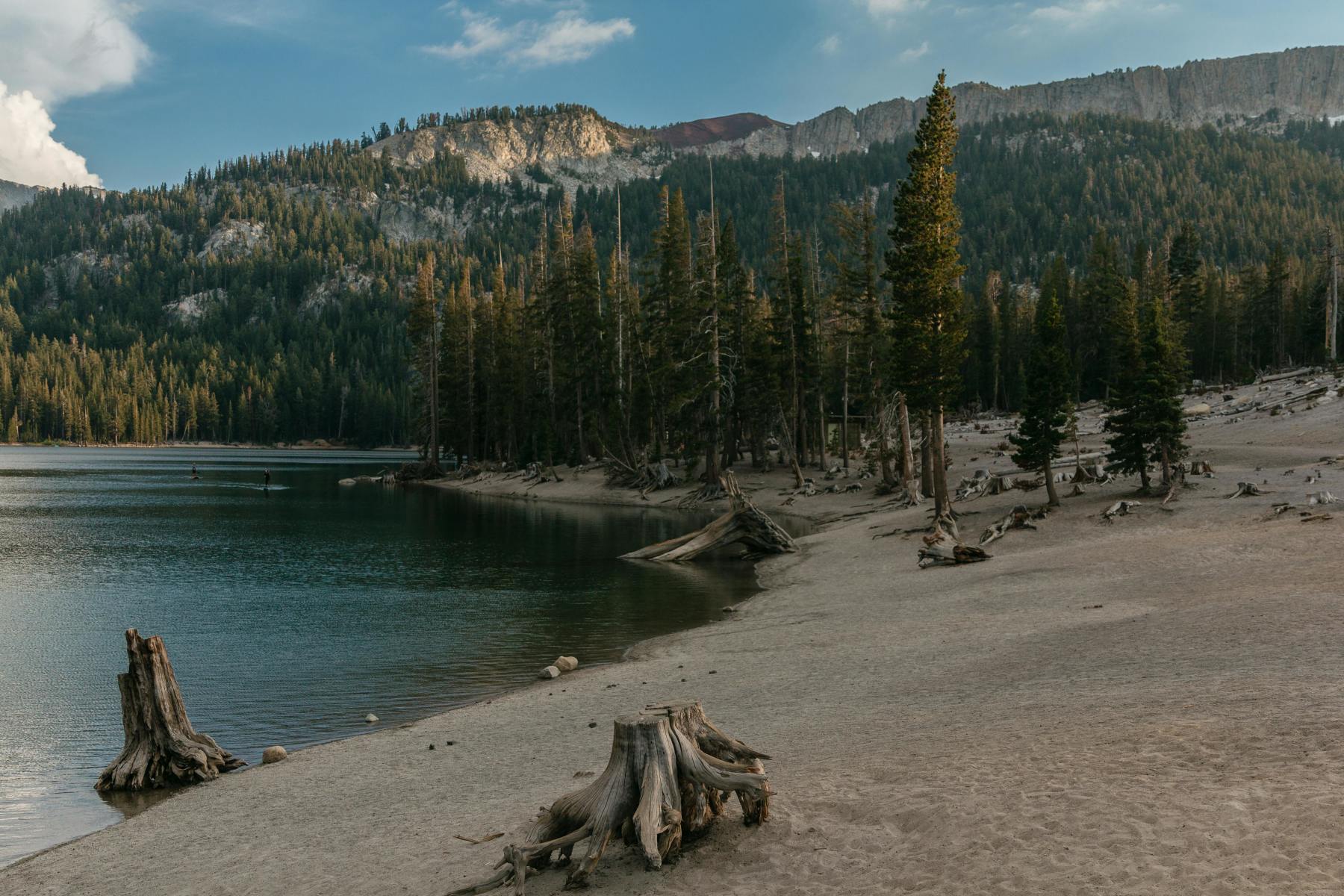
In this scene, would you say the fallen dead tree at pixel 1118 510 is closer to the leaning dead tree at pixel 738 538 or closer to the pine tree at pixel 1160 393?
the pine tree at pixel 1160 393

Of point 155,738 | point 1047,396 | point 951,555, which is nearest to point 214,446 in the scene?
point 1047,396

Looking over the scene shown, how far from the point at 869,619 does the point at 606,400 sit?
5417 centimetres

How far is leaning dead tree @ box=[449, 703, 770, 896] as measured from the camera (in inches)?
283

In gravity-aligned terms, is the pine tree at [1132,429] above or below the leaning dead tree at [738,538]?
above

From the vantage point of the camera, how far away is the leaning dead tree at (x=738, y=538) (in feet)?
112

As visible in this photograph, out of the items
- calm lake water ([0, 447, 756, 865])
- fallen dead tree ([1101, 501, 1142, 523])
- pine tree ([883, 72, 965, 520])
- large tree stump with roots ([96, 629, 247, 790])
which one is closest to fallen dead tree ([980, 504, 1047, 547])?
fallen dead tree ([1101, 501, 1142, 523])

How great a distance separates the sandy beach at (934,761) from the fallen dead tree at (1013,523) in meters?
6.63

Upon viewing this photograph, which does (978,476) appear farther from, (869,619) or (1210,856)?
(1210,856)

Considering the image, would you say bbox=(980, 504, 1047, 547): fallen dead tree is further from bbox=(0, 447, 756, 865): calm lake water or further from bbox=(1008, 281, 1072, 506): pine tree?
bbox=(0, 447, 756, 865): calm lake water

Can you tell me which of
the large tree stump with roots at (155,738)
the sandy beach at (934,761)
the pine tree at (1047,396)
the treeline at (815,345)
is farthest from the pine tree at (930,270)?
the large tree stump with roots at (155,738)

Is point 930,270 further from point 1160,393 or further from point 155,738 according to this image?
point 155,738

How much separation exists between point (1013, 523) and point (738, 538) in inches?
401

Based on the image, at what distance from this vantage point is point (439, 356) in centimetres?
9225

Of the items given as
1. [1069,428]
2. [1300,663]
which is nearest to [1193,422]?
[1069,428]
